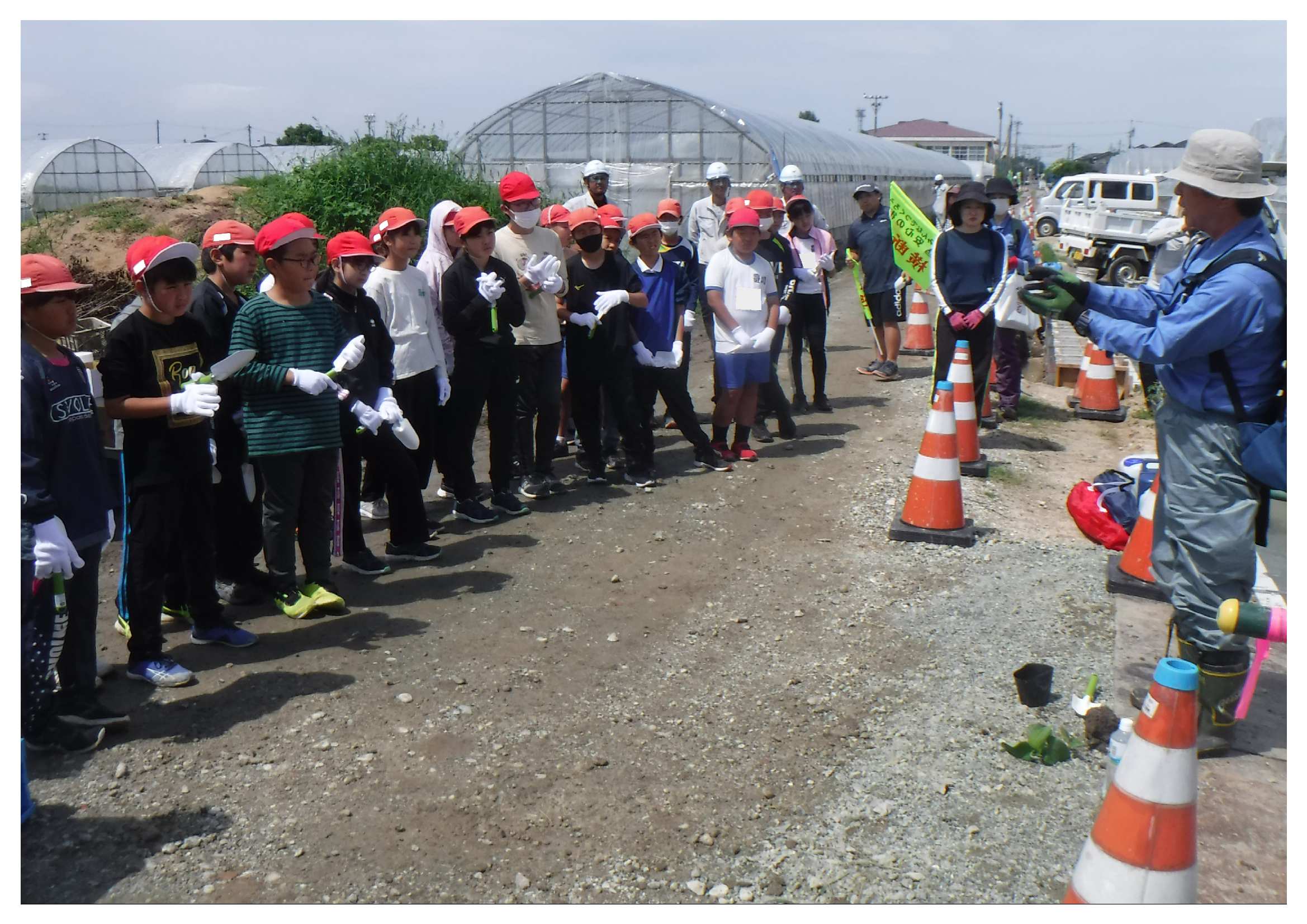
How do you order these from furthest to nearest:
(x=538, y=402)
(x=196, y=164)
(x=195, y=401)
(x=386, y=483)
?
(x=196, y=164), (x=538, y=402), (x=386, y=483), (x=195, y=401)

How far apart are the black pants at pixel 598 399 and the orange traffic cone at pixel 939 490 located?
2.14 m

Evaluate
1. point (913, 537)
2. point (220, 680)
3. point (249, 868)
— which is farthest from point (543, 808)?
point (913, 537)

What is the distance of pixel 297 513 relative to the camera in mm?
5238

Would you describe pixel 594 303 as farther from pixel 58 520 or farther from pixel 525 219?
pixel 58 520

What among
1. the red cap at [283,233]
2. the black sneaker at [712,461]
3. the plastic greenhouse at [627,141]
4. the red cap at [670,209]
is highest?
the plastic greenhouse at [627,141]

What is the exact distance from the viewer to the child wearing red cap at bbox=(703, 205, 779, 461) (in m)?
7.93

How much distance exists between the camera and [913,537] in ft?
20.8

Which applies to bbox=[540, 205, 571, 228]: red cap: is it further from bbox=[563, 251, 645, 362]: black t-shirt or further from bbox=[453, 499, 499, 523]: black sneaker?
bbox=[453, 499, 499, 523]: black sneaker

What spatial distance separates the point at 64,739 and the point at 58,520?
36.1 inches

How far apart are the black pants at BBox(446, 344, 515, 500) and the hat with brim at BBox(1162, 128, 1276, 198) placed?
4.04m

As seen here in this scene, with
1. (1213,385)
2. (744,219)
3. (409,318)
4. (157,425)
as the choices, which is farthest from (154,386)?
(744,219)

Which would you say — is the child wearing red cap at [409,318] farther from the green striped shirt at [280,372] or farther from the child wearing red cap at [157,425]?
the child wearing red cap at [157,425]

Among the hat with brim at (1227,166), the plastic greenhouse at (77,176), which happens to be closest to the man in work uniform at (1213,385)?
the hat with brim at (1227,166)

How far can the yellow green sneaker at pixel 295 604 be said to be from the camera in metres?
5.22
